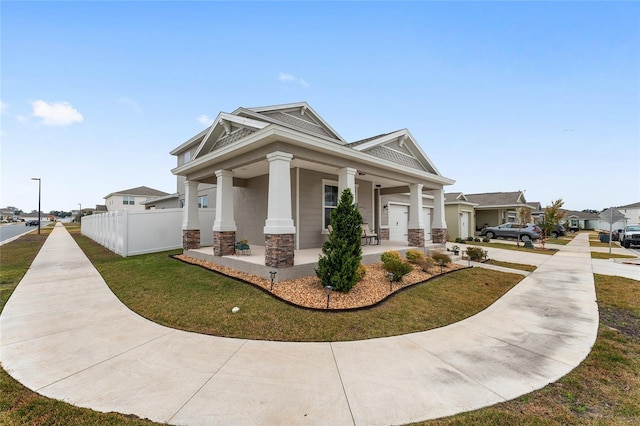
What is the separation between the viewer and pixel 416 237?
39.1 ft

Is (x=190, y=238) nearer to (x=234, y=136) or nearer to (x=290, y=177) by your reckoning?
(x=234, y=136)

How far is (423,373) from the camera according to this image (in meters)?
3.31

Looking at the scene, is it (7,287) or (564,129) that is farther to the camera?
(564,129)

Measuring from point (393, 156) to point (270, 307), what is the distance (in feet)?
28.9

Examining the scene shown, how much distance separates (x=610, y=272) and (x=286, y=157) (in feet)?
43.3

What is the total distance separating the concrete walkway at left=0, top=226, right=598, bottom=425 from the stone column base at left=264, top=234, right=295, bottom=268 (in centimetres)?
274

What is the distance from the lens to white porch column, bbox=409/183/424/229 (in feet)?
39.2

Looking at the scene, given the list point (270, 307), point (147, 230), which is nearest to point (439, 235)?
point (270, 307)

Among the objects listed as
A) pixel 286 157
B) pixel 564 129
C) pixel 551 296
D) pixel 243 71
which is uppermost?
pixel 243 71

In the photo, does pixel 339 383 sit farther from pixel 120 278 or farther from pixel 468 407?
pixel 120 278

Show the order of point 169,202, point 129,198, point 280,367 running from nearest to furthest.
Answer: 1. point 280,367
2. point 169,202
3. point 129,198

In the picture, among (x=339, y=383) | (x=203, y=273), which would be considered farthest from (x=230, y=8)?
(x=339, y=383)

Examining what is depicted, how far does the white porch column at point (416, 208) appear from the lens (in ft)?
39.2

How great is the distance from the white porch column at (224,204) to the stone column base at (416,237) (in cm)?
796
